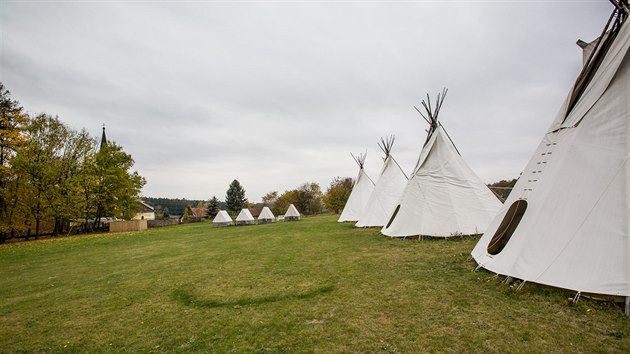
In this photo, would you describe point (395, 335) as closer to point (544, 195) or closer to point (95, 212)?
point (544, 195)

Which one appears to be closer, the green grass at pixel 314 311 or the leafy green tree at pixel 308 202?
the green grass at pixel 314 311

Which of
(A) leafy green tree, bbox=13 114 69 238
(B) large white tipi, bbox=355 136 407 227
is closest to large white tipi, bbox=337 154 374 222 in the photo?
(B) large white tipi, bbox=355 136 407 227

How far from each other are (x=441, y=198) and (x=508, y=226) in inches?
198

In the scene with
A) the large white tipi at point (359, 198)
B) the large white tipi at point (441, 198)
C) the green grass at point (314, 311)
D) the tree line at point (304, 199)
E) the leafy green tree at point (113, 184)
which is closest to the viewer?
the green grass at point (314, 311)

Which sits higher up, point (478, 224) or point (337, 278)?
point (478, 224)

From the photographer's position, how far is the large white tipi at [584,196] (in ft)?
12.4

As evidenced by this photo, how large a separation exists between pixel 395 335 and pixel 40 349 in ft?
15.3

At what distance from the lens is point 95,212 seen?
28422mm

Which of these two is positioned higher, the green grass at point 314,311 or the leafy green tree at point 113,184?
the leafy green tree at point 113,184

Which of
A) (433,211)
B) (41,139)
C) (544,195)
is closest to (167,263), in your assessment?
(433,211)

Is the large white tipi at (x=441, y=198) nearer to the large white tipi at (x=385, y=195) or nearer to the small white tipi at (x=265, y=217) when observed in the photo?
the large white tipi at (x=385, y=195)

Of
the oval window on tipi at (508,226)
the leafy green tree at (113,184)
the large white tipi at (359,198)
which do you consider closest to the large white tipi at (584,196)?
the oval window on tipi at (508,226)

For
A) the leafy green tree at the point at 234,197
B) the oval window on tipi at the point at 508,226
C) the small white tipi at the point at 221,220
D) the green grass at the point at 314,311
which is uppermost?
the leafy green tree at the point at 234,197

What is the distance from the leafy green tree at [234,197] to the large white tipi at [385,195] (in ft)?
120
